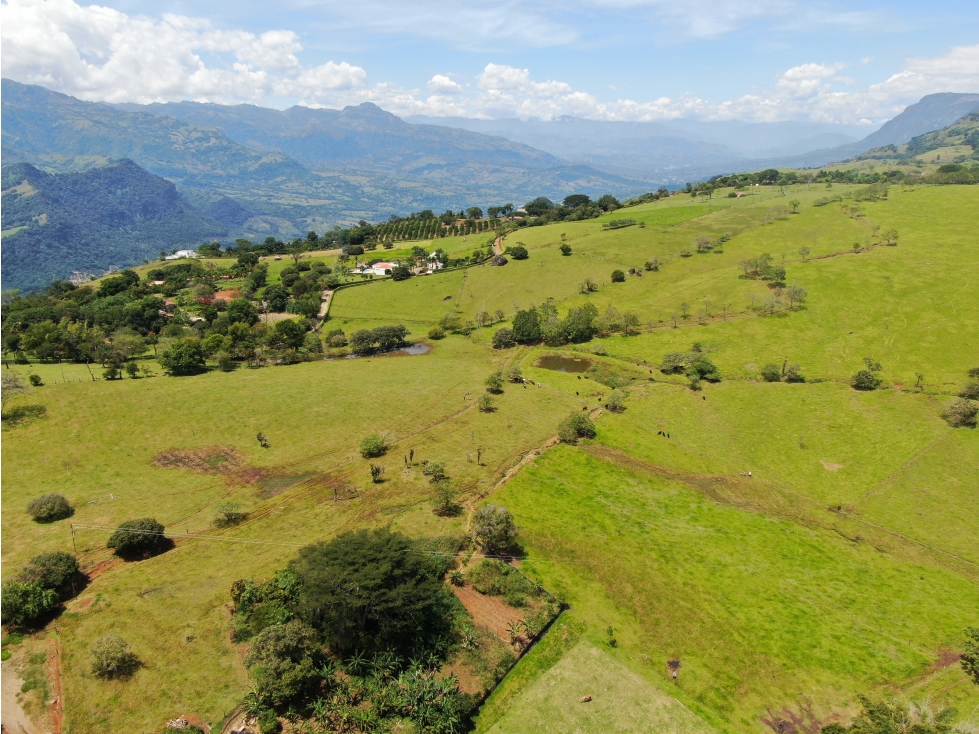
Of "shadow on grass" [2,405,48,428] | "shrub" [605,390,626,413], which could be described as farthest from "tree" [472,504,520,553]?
"shadow on grass" [2,405,48,428]

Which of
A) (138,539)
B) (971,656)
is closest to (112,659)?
(138,539)

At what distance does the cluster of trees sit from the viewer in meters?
28.3

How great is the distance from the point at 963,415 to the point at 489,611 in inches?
2484

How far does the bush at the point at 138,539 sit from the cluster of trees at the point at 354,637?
1148 cm

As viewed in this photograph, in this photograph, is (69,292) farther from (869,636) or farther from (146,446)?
(869,636)

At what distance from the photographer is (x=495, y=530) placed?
4028 centimetres

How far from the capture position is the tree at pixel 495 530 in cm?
4044

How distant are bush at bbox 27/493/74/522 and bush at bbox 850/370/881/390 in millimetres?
93574

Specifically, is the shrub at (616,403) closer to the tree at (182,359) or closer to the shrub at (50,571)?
the shrub at (50,571)

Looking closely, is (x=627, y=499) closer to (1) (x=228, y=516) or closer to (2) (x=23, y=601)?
(1) (x=228, y=516)

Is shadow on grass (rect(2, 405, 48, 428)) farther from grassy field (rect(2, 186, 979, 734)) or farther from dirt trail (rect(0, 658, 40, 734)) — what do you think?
dirt trail (rect(0, 658, 40, 734))

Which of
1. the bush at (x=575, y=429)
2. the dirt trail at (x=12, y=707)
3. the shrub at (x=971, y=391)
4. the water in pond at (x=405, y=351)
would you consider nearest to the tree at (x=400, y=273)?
the water in pond at (x=405, y=351)

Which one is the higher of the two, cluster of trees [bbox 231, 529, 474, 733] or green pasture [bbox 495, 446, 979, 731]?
cluster of trees [bbox 231, 529, 474, 733]

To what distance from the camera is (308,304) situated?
4523 inches
